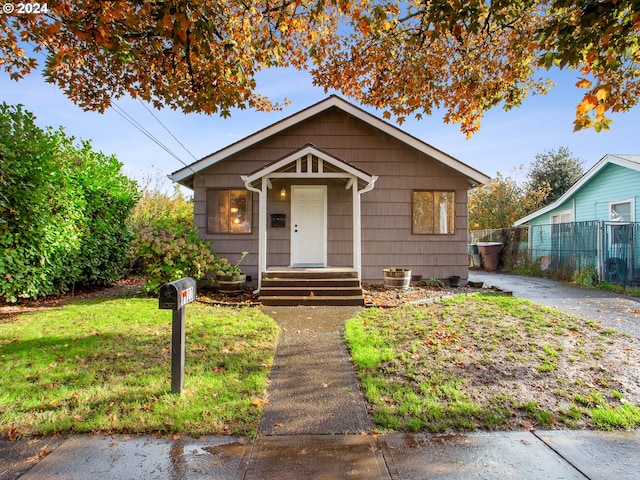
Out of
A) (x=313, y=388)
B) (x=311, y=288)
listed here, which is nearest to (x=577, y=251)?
(x=311, y=288)

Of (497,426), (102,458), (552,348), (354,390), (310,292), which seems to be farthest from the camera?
(310,292)

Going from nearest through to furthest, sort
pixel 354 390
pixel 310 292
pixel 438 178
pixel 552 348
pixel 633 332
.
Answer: pixel 354 390 < pixel 552 348 < pixel 633 332 < pixel 310 292 < pixel 438 178

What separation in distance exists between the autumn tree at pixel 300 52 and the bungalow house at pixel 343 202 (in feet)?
8.65

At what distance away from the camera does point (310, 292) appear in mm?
7953

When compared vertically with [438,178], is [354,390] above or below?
below

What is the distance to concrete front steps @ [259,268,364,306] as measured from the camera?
25.1 feet

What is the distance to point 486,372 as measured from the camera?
3.89 meters

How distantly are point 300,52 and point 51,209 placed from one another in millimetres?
6215

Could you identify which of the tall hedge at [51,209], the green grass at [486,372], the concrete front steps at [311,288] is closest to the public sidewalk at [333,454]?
the green grass at [486,372]

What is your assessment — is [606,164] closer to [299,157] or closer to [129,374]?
[299,157]

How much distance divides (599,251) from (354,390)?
11930 millimetres

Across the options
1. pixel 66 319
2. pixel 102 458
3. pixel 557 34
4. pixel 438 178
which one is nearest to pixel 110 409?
pixel 102 458

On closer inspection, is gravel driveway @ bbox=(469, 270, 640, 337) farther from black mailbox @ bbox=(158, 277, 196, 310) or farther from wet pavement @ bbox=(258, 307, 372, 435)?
black mailbox @ bbox=(158, 277, 196, 310)

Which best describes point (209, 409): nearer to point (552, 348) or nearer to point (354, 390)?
point (354, 390)
